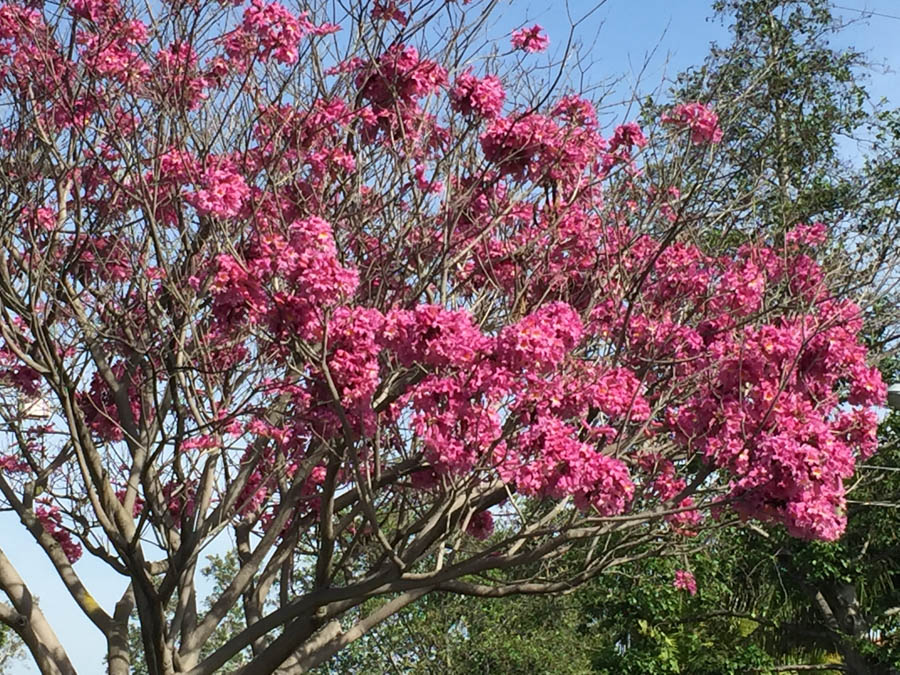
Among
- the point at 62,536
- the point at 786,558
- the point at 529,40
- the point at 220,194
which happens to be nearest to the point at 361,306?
the point at 220,194

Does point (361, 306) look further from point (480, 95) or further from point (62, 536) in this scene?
point (62, 536)

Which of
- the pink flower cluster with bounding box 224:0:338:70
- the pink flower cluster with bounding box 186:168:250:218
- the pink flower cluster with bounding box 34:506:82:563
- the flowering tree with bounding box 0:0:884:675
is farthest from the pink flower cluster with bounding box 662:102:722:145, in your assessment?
the pink flower cluster with bounding box 34:506:82:563

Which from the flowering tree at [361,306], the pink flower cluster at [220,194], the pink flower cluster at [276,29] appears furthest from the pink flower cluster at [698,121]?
the pink flower cluster at [220,194]

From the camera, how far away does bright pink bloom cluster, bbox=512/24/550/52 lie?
26.6 feet

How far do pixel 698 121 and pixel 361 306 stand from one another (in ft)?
9.74

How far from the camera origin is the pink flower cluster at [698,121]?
801 centimetres

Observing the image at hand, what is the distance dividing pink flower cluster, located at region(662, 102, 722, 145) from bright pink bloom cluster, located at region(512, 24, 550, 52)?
104 cm

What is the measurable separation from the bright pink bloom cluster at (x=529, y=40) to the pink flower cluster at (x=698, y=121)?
3.40ft

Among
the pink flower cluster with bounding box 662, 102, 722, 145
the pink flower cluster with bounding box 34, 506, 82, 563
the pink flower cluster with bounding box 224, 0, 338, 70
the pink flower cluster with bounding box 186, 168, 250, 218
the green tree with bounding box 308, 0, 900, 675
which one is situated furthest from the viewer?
the green tree with bounding box 308, 0, 900, 675

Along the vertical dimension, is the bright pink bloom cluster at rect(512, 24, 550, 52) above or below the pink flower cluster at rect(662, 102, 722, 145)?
above

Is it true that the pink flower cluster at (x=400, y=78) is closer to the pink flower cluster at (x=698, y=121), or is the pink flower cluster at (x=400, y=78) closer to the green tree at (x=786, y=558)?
the pink flower cluster at (x=698, y=121)

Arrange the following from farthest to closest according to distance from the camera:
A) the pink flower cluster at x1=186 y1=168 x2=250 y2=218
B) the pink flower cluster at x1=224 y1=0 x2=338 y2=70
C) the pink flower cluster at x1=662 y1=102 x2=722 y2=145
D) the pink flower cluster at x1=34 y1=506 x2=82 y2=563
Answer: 1. the pink flower cluster at x1=34 y1=506 x2=82 y2=563
2. the pink flower cluster at x1=662 y1=102 x2=722 y2=145
3. the pink flower cluster at x1=224 y1=0 x2=338 y2=70
4. the pink flower cluster at x1=186 y1=168 x2=250 y2=218

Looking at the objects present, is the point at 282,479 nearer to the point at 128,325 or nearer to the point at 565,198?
the point at 128,325

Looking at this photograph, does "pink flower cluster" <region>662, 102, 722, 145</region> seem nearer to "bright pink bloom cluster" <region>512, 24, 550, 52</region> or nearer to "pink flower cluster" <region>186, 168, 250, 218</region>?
"bright pink bloom cluster" <region>512, 24, 550, 52</region>
